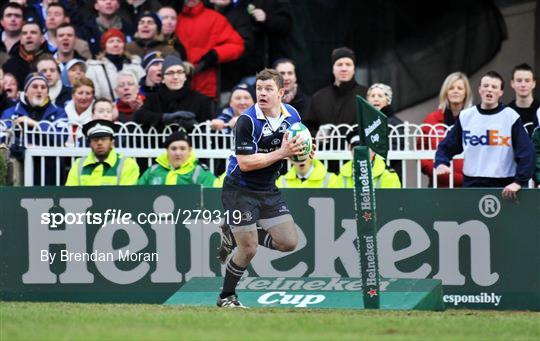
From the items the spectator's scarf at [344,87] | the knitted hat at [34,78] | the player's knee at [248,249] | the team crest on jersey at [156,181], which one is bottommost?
the player's knee at [248,249]

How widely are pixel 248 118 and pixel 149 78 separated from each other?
4.51m

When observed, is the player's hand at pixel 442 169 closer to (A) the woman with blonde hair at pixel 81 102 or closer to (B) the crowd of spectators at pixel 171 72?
(B) the crowd of spectators at pixel 171 72

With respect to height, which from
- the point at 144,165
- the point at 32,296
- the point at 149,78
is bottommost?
the point at 32,296

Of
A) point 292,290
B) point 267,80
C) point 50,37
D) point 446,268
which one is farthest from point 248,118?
point 50,37

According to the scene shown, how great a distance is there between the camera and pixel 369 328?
33.3 ft

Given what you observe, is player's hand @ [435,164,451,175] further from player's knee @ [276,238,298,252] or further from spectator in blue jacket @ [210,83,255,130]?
spectator in blue jacket @ [210,83,255,130]

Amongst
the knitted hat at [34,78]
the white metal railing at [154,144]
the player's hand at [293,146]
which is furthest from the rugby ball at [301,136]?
the knitted hat at [34,78]

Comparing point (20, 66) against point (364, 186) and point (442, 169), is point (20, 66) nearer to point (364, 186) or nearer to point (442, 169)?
point (442, 169)

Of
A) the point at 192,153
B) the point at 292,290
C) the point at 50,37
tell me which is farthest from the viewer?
the point at 50,37

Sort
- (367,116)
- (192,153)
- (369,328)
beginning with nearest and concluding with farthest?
(369,328), (367,116), (192,153)

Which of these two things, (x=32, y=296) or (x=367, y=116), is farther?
(x=32, y=296)

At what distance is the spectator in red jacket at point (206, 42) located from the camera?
53.8 feet

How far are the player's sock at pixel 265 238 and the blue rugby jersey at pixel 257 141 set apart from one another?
468 mm

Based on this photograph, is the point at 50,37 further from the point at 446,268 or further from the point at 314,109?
the point at 446,268
